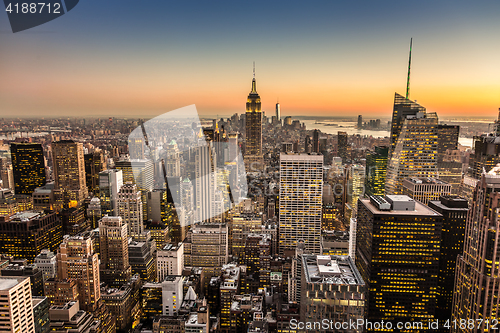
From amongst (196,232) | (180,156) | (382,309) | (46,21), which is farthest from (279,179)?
(46,21)

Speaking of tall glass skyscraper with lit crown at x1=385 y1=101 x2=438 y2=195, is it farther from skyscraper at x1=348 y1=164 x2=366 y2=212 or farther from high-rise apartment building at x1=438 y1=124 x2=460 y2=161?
skyscraper at x1=348 y1=164 x2=366 y2=212

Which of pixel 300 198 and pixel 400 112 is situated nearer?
pixel 400 112

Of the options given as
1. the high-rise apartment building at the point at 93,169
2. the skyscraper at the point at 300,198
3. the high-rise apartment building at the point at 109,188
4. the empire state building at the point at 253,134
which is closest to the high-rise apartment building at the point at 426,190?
the skyscraper at the point at 300,198

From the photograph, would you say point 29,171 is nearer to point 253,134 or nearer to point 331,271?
point 253,134

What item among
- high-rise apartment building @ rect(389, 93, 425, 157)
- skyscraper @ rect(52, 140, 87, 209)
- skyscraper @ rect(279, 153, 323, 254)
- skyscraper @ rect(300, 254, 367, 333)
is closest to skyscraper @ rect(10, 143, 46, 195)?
skyscraper @ rect(52, 140, 87, 209)

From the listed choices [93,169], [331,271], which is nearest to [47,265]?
[93,169]
